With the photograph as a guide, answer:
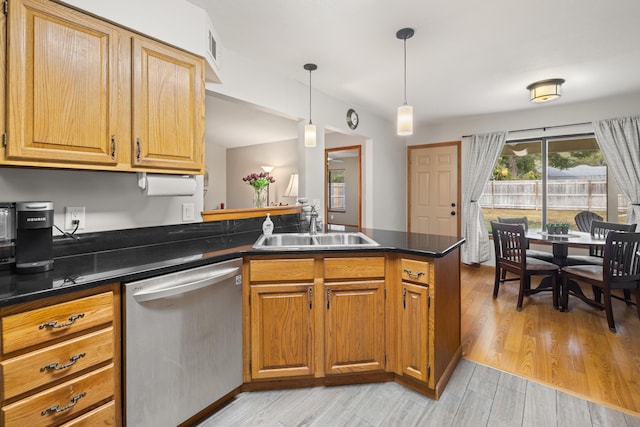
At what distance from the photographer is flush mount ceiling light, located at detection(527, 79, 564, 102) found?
3.24 metres

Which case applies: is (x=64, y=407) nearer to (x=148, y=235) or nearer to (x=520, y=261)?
(x=148, y=235)

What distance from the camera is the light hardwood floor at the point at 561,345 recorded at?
6.30 feet

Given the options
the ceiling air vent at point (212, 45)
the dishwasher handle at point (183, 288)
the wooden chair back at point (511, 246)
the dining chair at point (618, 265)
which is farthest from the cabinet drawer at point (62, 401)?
the dining chair at point (618, 265)

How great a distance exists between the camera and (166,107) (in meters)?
1.69

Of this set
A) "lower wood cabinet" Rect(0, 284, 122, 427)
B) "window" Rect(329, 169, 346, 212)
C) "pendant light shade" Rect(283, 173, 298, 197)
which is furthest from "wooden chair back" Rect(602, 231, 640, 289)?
"window" Rect(329, 169, 346, 212)

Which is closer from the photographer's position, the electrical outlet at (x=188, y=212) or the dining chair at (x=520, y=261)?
the electrical outlet at (x=188, y=212)

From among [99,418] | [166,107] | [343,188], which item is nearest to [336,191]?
[343,188]

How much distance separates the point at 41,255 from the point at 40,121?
0.57 meters

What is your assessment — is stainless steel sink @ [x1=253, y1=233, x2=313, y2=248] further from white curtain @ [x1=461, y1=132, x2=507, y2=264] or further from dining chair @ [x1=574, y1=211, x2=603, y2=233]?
dining chair @ [x1=574, y1=211, x2=603, y2=233]

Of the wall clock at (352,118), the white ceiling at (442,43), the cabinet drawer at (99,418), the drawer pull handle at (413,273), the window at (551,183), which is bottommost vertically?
the cabinet drawer at (99,418)

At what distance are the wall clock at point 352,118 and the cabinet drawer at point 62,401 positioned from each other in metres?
3.47

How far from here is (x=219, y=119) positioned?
482 centimetres

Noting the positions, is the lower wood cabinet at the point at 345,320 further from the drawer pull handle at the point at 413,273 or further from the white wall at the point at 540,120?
the white wall at the point at 540,120

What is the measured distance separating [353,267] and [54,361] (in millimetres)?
1398
